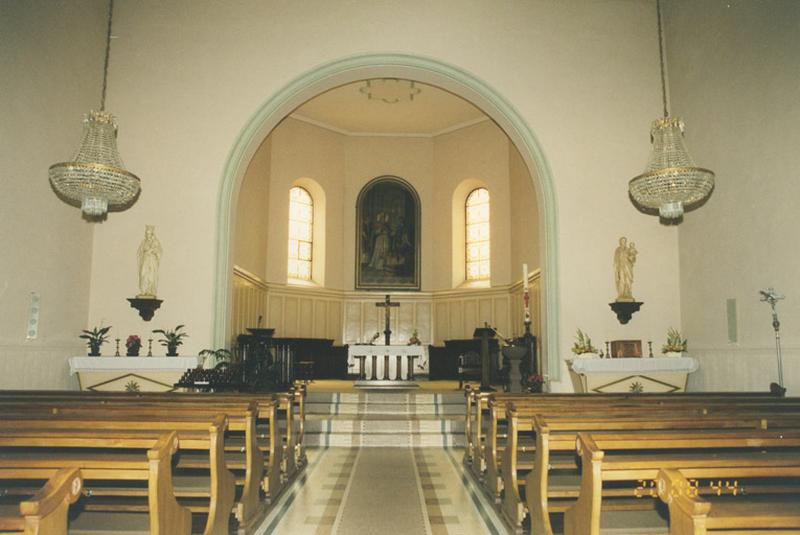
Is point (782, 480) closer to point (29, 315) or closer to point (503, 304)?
point (29, 315)

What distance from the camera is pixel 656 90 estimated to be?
31.6 feet

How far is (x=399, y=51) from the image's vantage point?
9570mm

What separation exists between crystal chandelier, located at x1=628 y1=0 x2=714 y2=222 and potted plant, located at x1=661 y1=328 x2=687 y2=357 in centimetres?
222

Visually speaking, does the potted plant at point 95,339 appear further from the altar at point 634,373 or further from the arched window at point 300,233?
the arched window at point 300,233

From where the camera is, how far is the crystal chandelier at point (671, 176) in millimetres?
6820

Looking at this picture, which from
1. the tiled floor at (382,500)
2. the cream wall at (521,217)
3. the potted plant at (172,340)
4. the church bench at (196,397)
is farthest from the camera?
the cream wall at (521,217)

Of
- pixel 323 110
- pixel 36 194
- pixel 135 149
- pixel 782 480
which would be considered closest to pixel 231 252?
pixel 135 149

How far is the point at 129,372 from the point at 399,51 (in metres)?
5.98

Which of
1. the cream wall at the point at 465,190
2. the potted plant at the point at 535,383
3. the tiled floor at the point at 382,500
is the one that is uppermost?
the cream wall at the point at 465,190

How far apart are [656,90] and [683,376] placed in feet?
14.2

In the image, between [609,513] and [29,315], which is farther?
[29,315]

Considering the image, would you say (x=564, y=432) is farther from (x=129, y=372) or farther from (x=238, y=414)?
(x=129, y=372)

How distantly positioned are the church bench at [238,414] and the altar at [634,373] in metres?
4.52

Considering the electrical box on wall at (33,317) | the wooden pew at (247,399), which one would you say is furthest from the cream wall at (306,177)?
the wooden pew at (247,399)
